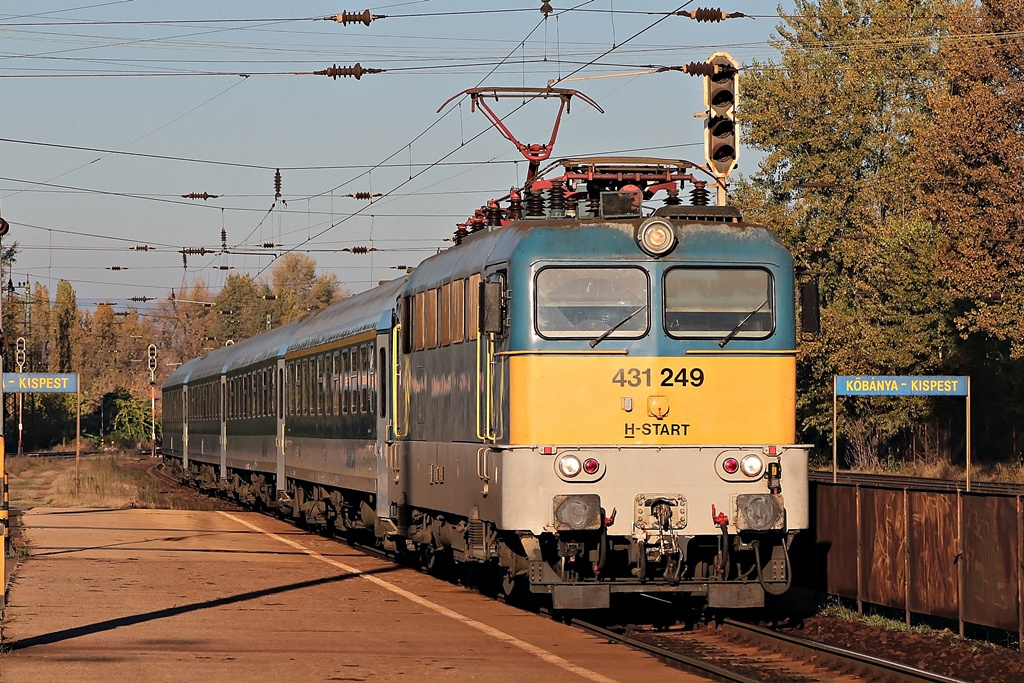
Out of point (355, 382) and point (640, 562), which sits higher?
point (355, 382)

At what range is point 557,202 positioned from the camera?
14.6 meters

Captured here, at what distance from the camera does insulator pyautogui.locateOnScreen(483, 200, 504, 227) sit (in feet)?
52.4

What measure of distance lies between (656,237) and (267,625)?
4.70m

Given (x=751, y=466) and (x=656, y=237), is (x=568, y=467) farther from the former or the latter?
(x=656, y=237)

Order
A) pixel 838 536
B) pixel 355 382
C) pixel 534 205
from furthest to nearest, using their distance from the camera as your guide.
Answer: pixel 355 382
pixel 838 536
pixel 534 205

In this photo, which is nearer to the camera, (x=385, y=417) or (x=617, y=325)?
(x=617, y=325)

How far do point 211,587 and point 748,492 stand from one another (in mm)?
6569

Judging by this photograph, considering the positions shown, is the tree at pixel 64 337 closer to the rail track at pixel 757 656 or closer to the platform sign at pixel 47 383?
Answer: the platform sign at pixel 47 383

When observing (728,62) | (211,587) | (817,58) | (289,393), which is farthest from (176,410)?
(728,62)

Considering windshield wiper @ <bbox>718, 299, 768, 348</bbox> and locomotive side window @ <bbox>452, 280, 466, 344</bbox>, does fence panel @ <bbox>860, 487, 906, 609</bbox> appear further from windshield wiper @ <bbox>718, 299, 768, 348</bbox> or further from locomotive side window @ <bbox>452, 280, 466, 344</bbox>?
locomotive side window @ <bbox>452, 280, 466, 344</bbox>

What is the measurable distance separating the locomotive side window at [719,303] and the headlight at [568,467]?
140 centimetres

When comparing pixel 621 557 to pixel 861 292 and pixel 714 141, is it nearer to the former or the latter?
pixel 714 141

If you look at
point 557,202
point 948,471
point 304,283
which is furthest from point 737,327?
point 304,283

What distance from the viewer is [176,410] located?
159ft
